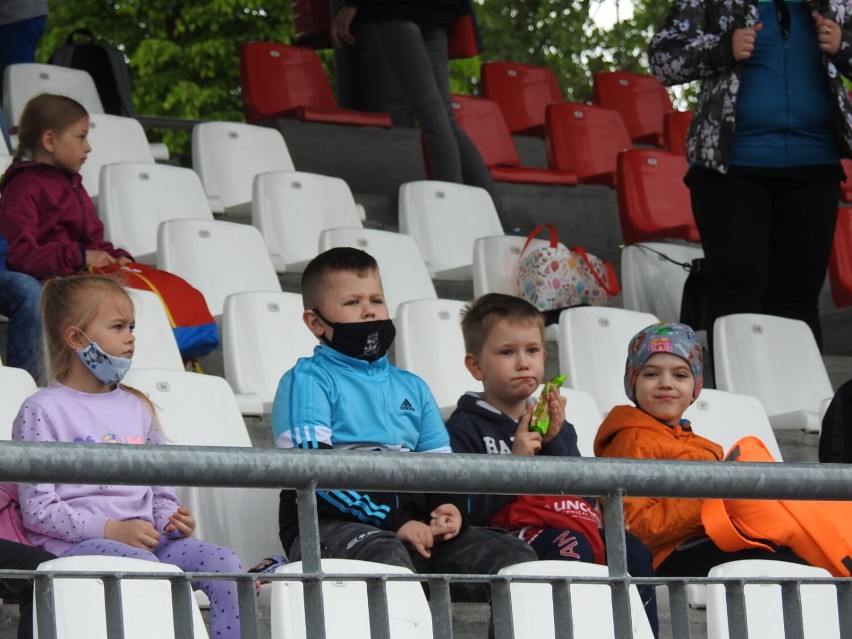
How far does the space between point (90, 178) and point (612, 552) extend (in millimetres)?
4556

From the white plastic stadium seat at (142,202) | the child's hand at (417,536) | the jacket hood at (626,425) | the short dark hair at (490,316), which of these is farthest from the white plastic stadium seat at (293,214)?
the child's hand at (417,536)

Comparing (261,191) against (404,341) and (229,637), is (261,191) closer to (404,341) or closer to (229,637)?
(404,341)

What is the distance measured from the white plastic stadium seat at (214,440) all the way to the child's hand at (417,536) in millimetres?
373

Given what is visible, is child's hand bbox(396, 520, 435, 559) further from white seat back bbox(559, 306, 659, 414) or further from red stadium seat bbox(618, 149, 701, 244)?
red stadium seat bbox(618, 149, 701, 244)

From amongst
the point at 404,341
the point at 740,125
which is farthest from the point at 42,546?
the point at 740,125

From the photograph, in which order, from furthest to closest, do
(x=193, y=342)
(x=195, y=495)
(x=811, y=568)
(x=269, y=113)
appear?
(x=269, y=113) → (x=193, y=342) → (x=195, y=495) → (x=811, y=568)

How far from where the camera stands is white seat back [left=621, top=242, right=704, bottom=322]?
6.55 m

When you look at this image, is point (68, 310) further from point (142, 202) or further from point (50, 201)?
point (142, 202)

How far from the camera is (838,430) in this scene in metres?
4.34

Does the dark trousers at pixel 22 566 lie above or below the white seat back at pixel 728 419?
above

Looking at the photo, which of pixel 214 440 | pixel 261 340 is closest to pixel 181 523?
pixel 214 440

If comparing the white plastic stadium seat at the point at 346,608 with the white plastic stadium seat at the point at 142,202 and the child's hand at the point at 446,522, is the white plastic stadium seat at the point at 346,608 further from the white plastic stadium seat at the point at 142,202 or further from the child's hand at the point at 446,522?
the white plastic stadium seat at the point at 142,202

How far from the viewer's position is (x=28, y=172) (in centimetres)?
492

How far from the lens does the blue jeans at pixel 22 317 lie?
4539 mm
